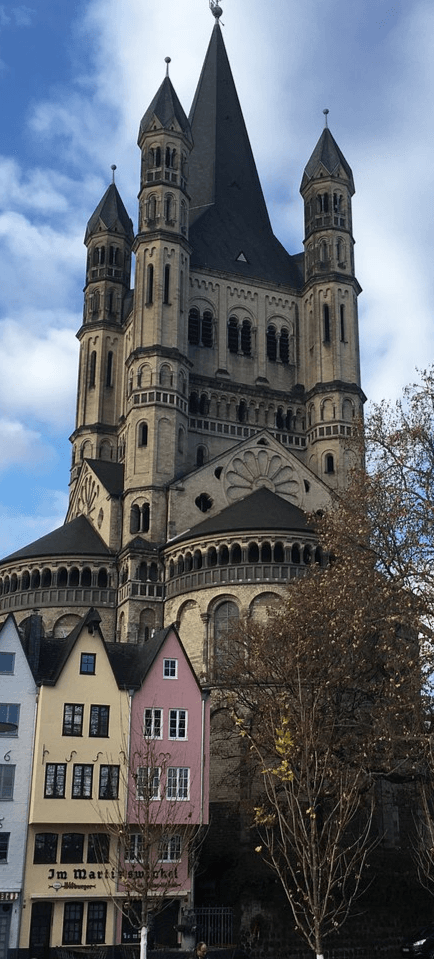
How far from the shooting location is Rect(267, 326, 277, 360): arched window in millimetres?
70562

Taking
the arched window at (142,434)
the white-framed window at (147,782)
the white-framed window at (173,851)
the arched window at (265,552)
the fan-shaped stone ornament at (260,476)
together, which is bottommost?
the white-framed window at (173,851)

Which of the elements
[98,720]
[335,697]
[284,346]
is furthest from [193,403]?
[335,697]

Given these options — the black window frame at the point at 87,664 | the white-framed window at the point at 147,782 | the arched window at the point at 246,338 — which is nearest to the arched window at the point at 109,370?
the arched window at the point at 246,338

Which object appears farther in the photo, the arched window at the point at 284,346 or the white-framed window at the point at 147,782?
the arched window at the point at 284,346

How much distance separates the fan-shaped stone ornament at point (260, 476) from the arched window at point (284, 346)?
37.0 feet

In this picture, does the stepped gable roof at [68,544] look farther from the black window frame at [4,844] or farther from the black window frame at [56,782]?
the black window frame at [4,844]

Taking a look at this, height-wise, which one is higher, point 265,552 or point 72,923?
point 265,552

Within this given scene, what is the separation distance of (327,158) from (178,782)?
5023 centimetres

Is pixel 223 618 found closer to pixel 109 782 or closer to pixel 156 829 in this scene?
pixel 109 782

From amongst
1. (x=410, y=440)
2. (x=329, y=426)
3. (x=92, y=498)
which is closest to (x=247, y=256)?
(x=329, y=426)

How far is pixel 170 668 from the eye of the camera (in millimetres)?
39188

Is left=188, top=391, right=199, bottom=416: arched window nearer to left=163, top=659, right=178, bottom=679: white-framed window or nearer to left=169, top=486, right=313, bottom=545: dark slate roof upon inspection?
left=169, top=486, right=313, bottom=545: dark slate roof

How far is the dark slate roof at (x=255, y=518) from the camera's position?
2044 inches

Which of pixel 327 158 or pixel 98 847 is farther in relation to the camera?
pixel 327 158
